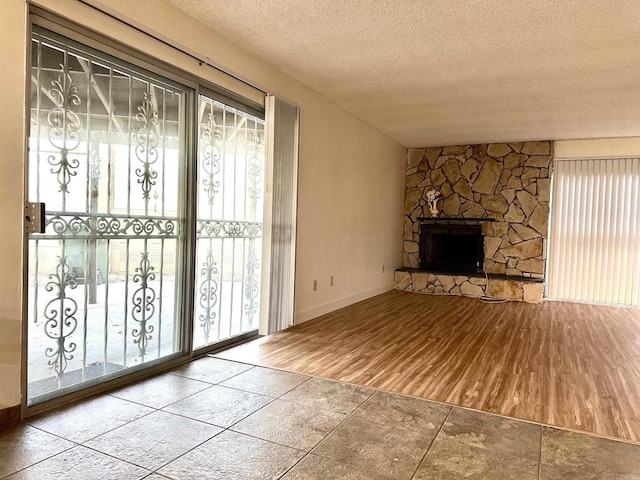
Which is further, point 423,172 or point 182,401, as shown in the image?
point 423,172

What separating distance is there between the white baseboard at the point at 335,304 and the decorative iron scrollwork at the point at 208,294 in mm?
1136

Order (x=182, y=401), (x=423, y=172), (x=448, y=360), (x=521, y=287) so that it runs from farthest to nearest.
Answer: (x=423, y=172)
(x=521, y=287)
(x=448, y=360)
(x=182, y=401)

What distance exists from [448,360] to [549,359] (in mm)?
878

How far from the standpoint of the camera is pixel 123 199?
110 inches

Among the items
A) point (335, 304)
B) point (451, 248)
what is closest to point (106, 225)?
point (335, 304)

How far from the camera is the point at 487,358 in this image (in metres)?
3.63

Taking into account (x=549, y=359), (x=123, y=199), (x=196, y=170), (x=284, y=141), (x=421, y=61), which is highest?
(x=421, y=61)

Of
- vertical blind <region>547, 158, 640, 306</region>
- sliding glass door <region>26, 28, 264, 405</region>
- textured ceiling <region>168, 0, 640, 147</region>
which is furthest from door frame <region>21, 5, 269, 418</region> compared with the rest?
vertical blind <region>547, 158, 640, 306</region>

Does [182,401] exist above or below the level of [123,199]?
below

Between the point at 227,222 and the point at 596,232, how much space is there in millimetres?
5693

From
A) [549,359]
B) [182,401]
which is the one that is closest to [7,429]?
[182,401]

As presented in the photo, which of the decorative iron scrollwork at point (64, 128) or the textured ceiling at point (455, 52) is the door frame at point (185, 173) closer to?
the decorative iron scrollwork at point (64, 128)

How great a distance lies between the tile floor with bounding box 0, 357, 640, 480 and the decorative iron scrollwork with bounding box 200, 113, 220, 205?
1526mm

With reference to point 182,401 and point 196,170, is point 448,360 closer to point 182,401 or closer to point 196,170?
point 182,401
